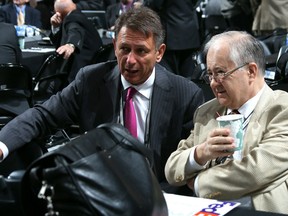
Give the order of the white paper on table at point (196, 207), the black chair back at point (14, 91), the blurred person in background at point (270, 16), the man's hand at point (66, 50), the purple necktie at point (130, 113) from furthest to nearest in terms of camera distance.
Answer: the blurred person in background at point (270, 16) < the man's hand at point (66, 50) < the black chair back at point (14, 91) < the purple necktie at point (130, 113) < the white paper on table at point (196, 207)

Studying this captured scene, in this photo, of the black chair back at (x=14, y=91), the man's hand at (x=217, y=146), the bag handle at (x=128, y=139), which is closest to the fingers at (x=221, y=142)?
the man's hand at (x=217, y=146)

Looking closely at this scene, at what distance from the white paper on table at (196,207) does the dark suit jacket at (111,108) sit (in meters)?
0.67

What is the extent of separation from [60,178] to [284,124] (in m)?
1.09

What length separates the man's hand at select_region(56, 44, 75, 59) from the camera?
5906 millimetres

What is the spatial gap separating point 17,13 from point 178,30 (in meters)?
4.17

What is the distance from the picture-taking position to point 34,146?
2.83 m

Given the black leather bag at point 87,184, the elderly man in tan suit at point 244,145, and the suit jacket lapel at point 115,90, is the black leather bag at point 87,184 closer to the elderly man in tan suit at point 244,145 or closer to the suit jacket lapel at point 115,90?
the elderly man in tan suit at point 244,145

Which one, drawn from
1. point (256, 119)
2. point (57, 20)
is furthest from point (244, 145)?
point (57, 20)

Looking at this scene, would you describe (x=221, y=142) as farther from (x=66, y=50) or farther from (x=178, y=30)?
(x=178, y=30)

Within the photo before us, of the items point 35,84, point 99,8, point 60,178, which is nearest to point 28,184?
point 60,178

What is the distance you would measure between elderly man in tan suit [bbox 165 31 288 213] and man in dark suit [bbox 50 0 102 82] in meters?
3.74

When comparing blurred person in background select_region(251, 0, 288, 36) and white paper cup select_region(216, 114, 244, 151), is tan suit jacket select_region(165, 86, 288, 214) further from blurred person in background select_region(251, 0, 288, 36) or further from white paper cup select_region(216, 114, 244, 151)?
blurred person in background select_region(251, 0, 288, 36)

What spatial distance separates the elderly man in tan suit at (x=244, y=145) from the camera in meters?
2.36

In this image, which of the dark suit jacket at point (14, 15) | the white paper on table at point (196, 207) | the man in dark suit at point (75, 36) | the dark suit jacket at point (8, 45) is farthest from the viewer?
the dark suit jacket at point (14, 15)
